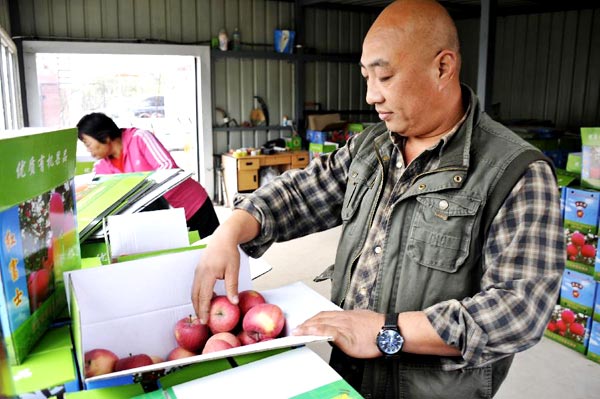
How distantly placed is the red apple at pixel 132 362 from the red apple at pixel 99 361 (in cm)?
1

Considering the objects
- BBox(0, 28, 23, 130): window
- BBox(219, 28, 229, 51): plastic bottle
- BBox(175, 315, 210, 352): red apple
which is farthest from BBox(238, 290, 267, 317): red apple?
BBox(219, 28, 229, 51): plastic bottle

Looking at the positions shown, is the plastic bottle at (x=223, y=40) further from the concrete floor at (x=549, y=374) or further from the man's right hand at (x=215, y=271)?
the man's right hand at (x=215, y=271)

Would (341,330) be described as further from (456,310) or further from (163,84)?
(163,84)

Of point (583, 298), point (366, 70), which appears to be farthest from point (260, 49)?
point (366, 70)

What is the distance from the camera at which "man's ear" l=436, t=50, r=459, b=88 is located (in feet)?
4.10

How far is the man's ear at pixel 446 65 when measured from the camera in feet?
4.10

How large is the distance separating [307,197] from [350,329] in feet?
1.96

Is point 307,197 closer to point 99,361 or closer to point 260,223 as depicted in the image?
point 260,223

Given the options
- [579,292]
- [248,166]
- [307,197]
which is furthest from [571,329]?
[248,166]

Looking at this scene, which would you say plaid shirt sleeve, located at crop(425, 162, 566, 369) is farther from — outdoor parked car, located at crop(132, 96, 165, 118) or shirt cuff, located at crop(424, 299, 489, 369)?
outdoor parked car, located at crop(132, 96, 165, 118)

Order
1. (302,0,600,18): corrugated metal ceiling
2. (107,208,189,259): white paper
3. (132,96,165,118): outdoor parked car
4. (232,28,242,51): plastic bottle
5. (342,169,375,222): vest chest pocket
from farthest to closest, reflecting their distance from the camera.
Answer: (132,96,165,118): outdoor parked car → (232,28,242,51): plastic bottle → (302,0,600,18): corrugated metal ceiling → (107,208,189,259): white paper → (342,169,375,222): vest chest pocket

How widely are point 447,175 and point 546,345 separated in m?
2.98

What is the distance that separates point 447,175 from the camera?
1249 millimetres

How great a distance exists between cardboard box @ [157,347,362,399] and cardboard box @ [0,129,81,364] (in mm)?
416
